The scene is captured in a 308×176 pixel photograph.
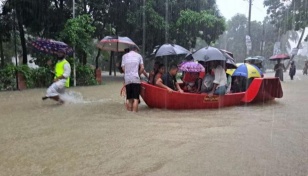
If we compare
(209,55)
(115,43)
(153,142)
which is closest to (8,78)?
(115,43)

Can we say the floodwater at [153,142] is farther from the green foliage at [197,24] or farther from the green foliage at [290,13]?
the green foliage at [290,13]

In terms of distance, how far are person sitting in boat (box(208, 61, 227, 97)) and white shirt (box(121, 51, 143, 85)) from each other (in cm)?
188

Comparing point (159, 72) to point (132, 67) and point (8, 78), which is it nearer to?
point (132, 67)

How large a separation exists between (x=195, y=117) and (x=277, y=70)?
46.0ft

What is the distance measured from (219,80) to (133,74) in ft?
7.01

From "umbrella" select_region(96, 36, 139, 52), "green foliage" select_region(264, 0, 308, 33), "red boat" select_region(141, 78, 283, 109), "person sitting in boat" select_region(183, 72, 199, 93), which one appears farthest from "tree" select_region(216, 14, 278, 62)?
"red boat" select_region(141, 78, 283, 109)

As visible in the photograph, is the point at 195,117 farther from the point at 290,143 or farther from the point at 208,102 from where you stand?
the point at 290,143

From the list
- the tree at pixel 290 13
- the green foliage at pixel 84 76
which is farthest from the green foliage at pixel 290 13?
the green foliage at pixel 84 76

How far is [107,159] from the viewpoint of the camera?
4516 mm

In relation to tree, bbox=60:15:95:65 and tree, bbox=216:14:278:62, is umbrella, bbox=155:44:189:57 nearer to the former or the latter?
tree, bbox=60:15:95:65

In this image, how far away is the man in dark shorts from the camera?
Answer: 8031 millimetres

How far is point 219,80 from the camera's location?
853cm

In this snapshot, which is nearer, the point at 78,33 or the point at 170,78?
the point at 170,78

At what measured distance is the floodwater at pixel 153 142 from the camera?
13.9 feet
